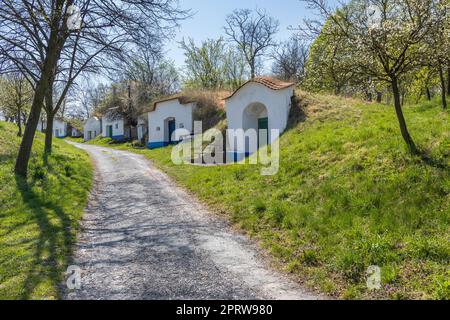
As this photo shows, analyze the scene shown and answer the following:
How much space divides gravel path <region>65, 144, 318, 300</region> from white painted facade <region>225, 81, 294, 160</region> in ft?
28.2

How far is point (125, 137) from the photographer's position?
44625mm

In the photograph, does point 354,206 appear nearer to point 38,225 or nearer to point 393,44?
point 393,44

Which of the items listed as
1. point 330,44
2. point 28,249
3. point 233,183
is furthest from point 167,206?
point 330,44

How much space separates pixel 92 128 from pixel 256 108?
47.5 m

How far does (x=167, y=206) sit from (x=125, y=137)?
36610 millimetres

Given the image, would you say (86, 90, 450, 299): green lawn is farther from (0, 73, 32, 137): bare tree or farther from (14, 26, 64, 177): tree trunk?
(0, 73, 32, 137): bare tree

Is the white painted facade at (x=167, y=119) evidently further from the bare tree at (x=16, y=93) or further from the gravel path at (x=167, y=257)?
the gravel path at (x=167, y=257)

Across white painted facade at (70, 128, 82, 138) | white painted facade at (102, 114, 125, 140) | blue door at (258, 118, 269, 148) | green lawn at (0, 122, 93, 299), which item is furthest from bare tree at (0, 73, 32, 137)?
white painted facade at (70, 128, 82, 138)

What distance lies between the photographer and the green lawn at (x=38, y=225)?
4980 mm

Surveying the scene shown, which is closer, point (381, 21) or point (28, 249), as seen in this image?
point (28, 249)

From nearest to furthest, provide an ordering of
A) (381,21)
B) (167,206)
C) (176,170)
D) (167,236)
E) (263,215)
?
(167,236)
(263,215)
(381,21)
(167,206)
(176,170)
